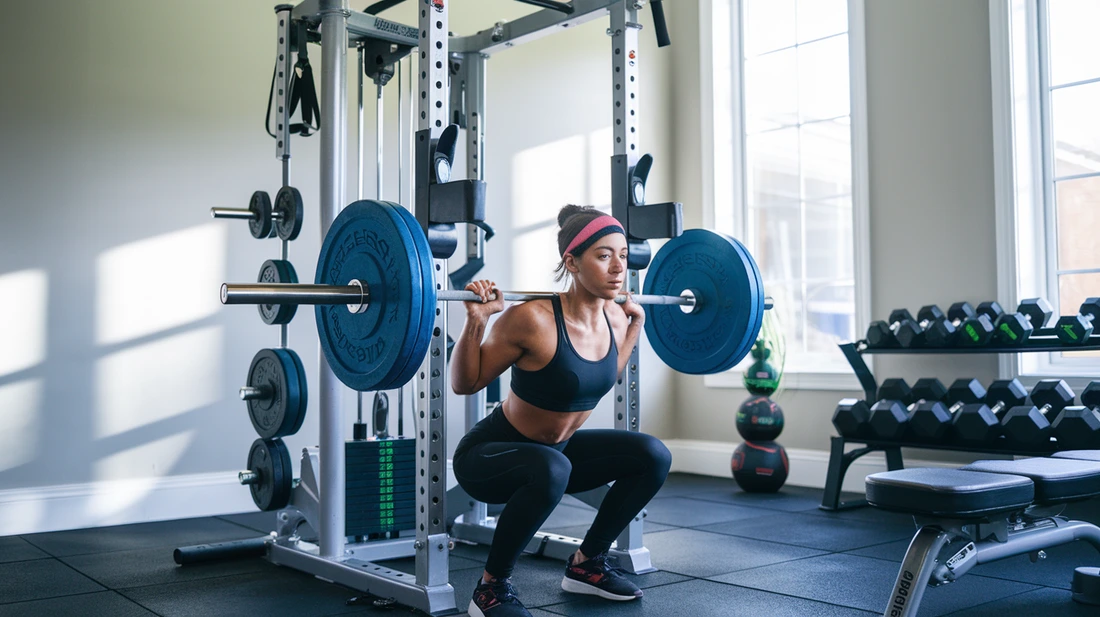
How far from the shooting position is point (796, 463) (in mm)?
5020

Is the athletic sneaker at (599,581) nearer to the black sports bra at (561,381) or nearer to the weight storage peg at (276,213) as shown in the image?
the black sports bra at (561,381)

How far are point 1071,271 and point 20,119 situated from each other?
433cm

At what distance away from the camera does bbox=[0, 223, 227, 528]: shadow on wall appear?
12.2 ft

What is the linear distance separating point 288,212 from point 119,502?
1595mm

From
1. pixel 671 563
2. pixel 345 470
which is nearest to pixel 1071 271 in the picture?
pixel 671 563

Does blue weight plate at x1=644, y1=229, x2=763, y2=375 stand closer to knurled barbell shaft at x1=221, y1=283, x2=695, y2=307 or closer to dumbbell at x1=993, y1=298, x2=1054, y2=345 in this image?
knurled barbell shaft at x1=221, y1=283, x2=695, y2=307

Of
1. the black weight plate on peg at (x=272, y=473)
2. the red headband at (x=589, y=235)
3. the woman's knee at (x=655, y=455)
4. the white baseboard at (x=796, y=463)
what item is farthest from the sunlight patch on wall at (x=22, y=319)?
the white baseboard at (x=796, y=463)

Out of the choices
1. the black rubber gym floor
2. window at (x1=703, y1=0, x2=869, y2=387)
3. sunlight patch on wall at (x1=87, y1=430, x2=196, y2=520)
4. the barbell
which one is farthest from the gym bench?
sunlight patch on wall at (x1=87, y1=430, x2=196, y2=520)

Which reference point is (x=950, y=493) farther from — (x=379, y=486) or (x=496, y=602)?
(x=379, y=486)

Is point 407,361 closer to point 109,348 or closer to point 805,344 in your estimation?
point 109,348

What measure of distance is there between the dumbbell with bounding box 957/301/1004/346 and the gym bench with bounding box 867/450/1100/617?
1.56 m

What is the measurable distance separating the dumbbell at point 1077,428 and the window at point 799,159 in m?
1.39

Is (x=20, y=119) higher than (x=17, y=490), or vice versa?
(x=20, y=119)

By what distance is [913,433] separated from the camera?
3914 millimetres
